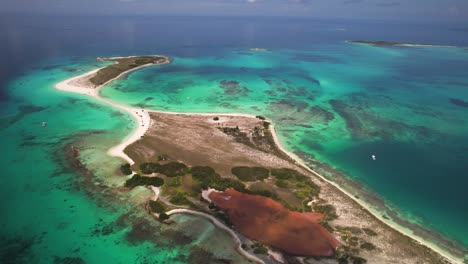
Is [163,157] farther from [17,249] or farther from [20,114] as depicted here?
[20,114]

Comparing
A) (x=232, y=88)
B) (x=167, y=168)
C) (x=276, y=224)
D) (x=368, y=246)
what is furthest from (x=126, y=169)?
(x=232, y=88)

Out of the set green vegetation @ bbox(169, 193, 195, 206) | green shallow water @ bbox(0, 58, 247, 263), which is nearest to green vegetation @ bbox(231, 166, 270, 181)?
green vegetation @ bbox(169, 193, 195, 206)

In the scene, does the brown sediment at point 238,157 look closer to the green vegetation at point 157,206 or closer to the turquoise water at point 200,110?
the turquoise water at point 200,110

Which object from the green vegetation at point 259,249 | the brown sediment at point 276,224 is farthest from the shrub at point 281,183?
the green vegetation at point 259,249

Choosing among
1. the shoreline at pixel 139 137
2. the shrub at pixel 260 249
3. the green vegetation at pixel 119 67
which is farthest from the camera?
the green vegetation at pixel 119 67

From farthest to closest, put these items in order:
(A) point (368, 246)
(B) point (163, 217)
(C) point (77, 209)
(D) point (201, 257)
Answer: (C) point (77, 209), (B) point (163, 217), (A) point (368, 246), (D) point (201, 257)

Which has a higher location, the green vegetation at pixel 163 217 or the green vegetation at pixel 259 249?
the green vegetation at pixel 163 217

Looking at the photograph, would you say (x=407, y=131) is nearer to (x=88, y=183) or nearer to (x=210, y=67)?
(x=88, y=183)
